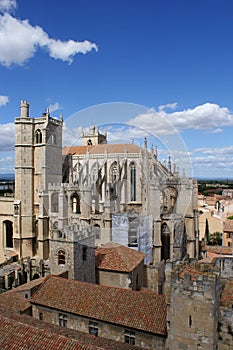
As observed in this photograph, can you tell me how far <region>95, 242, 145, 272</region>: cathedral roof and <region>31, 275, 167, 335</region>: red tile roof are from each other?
3.72 metres

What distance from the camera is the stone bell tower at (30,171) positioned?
34438 mm

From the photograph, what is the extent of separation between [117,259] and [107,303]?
18.0 ft

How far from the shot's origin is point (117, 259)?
758 inches

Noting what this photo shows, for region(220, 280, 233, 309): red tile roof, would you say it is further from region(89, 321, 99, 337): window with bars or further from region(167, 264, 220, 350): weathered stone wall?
region(89, 321, 99, 337): window with bars

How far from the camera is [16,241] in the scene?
34.3 meters

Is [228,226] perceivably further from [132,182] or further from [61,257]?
[61,257]

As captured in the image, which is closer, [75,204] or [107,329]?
[107,329]

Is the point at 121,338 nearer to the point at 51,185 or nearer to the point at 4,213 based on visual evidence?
the point at 51,185

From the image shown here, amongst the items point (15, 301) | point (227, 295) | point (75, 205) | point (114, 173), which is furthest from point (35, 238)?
point (227, 295)

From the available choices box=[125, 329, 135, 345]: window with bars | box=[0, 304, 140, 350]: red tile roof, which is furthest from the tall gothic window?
box=[0, 304, 140, 350]: red tile roof

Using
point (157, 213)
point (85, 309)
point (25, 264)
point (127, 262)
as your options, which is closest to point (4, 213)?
point (25, 264)

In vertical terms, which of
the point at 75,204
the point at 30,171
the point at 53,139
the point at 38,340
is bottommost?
the point at 38,340

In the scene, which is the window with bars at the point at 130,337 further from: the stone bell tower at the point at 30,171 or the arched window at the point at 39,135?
the arched window at the point at 39,135

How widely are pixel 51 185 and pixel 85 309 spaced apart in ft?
72.8
